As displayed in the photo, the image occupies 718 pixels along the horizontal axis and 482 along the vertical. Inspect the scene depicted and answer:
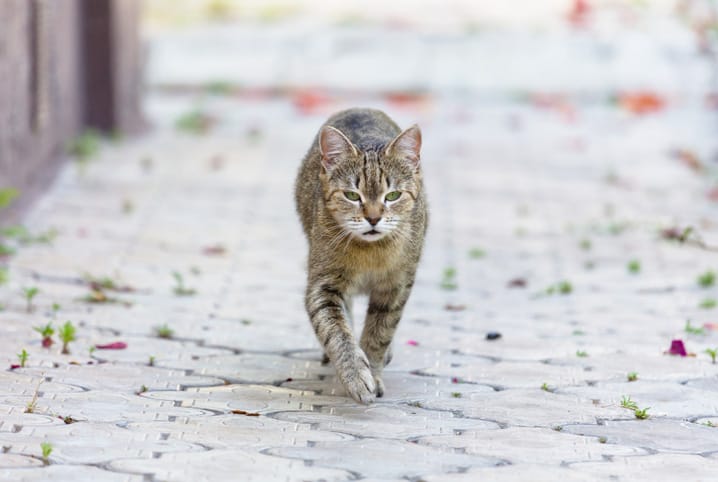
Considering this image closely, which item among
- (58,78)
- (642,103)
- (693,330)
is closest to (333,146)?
(693,330)

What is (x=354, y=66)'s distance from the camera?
14.1 m

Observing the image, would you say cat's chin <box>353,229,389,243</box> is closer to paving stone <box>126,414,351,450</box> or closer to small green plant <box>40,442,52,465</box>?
paving stone <box>126,414,351,450</box>

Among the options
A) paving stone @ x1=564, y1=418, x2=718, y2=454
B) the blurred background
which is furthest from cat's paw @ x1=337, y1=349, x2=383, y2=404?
the blurred background

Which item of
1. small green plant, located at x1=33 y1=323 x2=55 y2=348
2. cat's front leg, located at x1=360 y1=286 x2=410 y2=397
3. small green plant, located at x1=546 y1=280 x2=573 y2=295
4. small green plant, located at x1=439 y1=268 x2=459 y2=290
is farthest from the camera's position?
small green plant, located at x1=439 y1=268 x2=459 y2=290

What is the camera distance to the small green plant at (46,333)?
5.81 metres

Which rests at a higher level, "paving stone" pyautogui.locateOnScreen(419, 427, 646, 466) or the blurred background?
the blurred background

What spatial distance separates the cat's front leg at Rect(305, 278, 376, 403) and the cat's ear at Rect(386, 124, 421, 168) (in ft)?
2.09

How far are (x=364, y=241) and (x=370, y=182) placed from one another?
0.92 feet

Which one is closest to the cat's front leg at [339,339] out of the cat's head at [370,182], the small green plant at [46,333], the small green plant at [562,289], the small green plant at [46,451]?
the cat's head at [370,182]

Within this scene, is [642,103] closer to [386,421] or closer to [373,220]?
[373,220]

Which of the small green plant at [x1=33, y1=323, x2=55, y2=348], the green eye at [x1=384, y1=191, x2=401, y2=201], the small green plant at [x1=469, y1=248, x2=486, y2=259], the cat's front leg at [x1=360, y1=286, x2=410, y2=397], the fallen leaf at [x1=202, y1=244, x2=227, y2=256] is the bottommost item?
the small green plant at [x1=33, y1=323, x2=55, y2=348]

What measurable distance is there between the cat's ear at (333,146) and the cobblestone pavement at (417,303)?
979 millimetres

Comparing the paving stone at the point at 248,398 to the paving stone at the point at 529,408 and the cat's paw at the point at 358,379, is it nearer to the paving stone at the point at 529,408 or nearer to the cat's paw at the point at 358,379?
the cat's paw at the point at 358,379

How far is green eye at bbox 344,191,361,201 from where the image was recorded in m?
5.52
